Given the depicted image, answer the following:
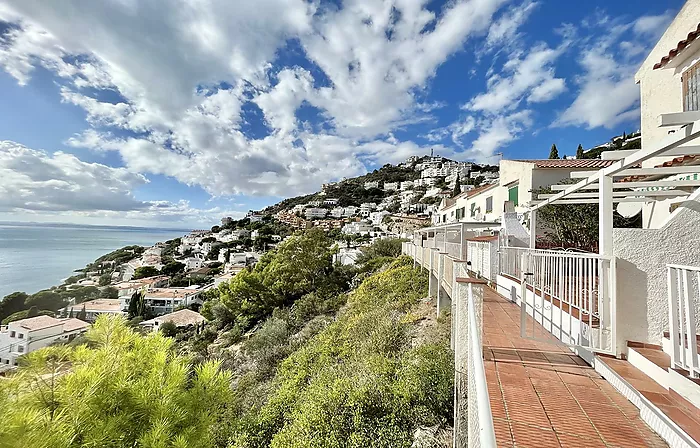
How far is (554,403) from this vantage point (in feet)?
7.13

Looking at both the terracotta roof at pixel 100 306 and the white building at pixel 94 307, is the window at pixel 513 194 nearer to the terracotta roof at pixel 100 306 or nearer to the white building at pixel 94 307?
the white building at pixel 94 307

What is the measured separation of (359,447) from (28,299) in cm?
3847

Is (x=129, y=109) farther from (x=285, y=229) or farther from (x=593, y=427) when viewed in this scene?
(x=285, y=229)

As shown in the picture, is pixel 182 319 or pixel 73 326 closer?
pixel 73 326

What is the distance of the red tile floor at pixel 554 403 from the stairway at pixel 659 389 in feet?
0.29

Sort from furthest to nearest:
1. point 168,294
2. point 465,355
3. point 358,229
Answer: point 358,229, point 168,294, point 465,355

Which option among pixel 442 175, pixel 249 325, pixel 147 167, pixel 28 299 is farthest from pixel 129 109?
pixel 442 175

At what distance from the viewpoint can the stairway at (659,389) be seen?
1710 mm

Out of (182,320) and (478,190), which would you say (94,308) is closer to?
(182,320)

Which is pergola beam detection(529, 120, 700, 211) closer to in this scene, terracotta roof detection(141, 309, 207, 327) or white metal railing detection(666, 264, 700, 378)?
white metal railing detection(666, 264, 700, 378)

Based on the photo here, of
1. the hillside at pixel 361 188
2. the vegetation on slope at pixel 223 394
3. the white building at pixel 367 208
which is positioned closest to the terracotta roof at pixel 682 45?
the vegetation on slope at pixel 223 394

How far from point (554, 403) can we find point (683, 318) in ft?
3.46

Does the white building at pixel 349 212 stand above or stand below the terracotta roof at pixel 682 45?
above

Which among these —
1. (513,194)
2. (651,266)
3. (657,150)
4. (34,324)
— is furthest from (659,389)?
(34,324)
